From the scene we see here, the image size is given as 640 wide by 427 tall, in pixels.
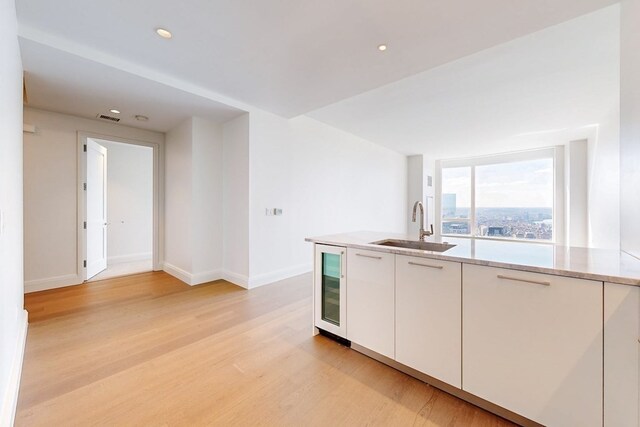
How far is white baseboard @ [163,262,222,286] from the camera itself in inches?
148

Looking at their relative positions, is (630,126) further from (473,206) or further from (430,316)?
(473,206)

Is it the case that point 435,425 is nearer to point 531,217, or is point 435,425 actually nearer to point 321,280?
point 321,280

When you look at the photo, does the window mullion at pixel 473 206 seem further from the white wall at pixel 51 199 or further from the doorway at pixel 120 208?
the white wall at pixel 51 199

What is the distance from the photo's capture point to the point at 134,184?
5.53 meters

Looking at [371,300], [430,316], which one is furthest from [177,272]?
[430,316]

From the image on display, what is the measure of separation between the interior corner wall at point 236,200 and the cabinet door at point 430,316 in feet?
8.20

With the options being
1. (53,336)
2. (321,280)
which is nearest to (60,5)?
(53,336)

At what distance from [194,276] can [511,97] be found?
205 inches

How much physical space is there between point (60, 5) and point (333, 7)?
6.39ft

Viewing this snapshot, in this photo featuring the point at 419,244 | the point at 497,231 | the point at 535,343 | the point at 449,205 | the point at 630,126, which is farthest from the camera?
the point at 449,205

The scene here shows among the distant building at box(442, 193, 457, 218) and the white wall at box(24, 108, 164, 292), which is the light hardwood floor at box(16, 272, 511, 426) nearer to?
the white wall at box(24, 108, 164, 292)

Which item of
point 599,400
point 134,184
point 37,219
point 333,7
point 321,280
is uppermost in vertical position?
point 333,7

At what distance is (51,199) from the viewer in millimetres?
3467

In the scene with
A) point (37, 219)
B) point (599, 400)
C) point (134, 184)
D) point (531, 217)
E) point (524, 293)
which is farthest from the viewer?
point (531, 217)
